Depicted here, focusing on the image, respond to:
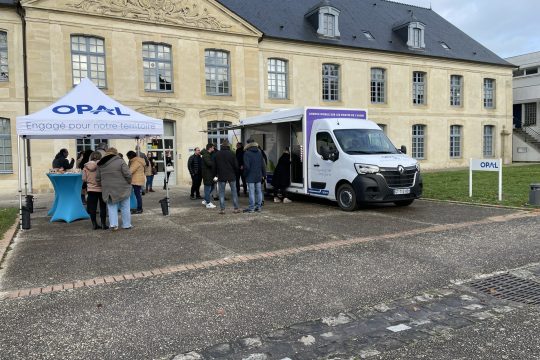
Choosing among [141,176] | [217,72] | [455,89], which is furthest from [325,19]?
[141,176]

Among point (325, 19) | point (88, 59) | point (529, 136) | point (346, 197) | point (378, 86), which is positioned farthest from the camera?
point (529, 136)

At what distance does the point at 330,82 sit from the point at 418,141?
25.5 ft

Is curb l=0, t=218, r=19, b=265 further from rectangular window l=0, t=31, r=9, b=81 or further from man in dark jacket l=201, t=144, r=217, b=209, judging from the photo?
rectangular window l=0, t=31, r=9, b=81

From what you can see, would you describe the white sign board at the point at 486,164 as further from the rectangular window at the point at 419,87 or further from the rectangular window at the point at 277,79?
the rectangular window at the point at 419,87

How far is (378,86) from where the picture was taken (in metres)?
28.0

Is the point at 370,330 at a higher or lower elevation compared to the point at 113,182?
lower

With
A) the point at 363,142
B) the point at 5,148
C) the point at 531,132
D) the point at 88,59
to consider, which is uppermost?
the point at 88,59

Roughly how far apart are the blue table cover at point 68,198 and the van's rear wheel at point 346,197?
6.08 meters

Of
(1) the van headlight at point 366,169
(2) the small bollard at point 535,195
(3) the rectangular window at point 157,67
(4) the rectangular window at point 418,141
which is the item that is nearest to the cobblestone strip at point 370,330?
(1) the van headlight at point 366,169

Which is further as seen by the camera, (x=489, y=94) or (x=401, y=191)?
(x=489, y=94)

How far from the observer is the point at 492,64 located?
105ft

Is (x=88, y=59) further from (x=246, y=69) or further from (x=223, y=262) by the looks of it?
(x=223, y=262)

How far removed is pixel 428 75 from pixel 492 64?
6.20 m

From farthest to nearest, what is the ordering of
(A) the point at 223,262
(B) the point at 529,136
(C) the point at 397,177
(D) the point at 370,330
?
(B) the point at 529,136, (C) the point at 397,177, (A) the point at 223,262, (D) the point at 370,330
